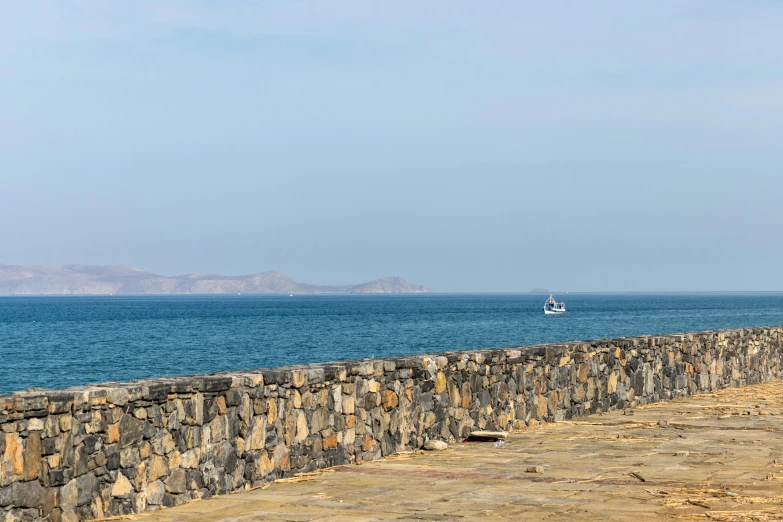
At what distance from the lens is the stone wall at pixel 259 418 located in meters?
7.01

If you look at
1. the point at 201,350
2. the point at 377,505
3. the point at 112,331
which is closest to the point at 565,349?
the point at 377,505

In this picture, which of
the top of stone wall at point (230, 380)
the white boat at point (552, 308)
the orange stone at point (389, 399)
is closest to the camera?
the top of stone wall at point (230, 380)

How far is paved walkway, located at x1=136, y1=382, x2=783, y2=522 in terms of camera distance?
745 cm

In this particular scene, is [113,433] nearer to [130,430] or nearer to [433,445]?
[130,430]

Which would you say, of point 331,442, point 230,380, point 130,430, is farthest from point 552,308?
point 130,430

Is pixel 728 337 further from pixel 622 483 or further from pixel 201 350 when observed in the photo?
pixel 201 350

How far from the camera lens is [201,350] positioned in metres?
70.4

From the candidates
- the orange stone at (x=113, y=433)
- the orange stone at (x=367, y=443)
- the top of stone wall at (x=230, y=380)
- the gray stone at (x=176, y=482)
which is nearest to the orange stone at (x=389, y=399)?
the top of stone wall at (x=230, y=380)

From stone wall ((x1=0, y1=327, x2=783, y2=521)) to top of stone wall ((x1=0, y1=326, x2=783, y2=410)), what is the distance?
1cm

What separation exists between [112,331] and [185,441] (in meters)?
93.2

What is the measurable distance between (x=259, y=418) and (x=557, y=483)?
2.60 meters

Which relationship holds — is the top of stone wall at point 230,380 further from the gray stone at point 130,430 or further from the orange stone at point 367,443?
the orange stone at point 367,443

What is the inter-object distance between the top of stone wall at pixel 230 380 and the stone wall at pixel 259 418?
13mm

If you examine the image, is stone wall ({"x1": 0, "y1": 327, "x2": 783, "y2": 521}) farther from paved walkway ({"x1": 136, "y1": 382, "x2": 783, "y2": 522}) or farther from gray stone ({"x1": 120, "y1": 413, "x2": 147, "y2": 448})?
paved walkway ({"x1": 136, "y1": 382, "x2": 783, "y2": 522})
